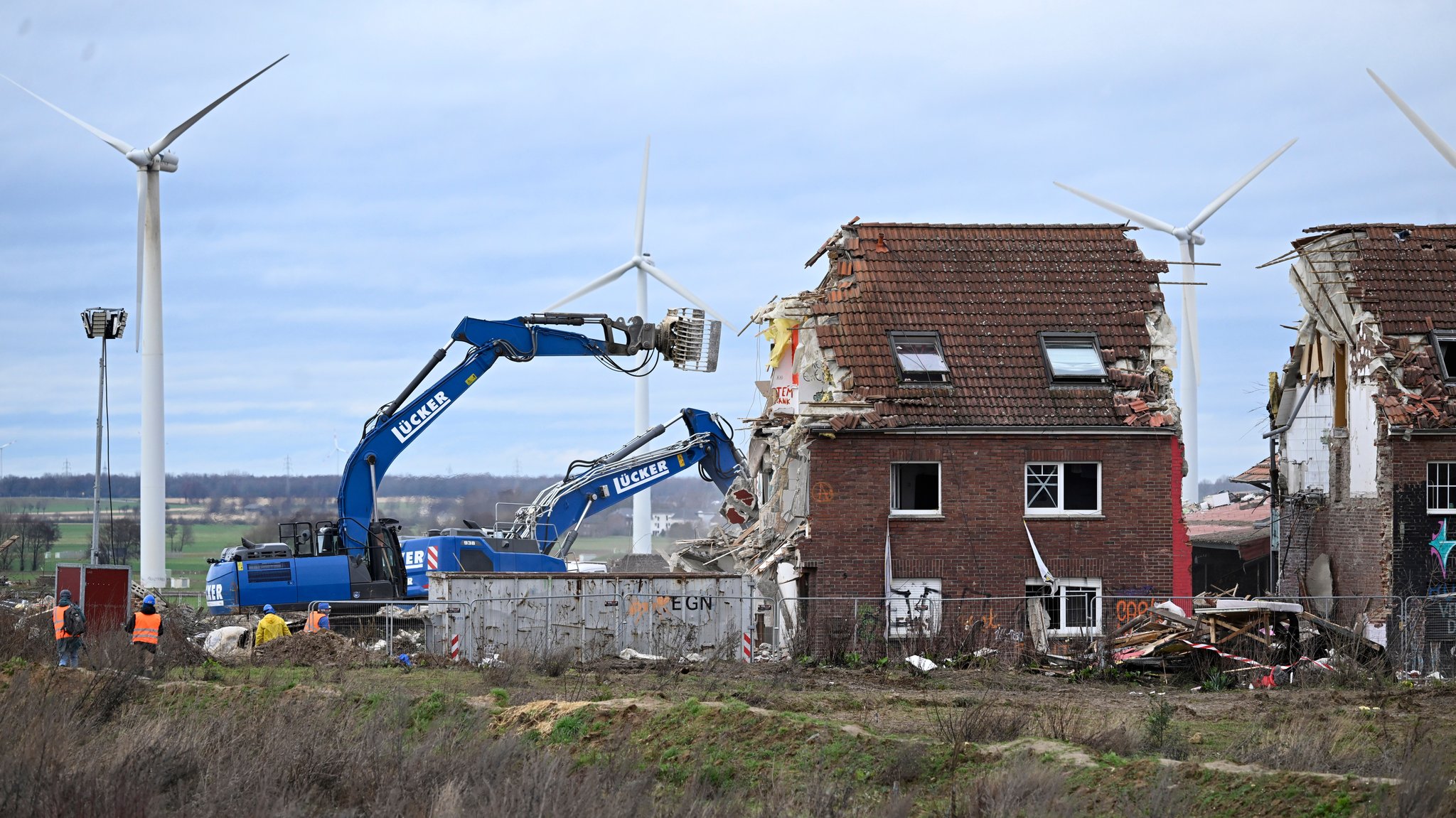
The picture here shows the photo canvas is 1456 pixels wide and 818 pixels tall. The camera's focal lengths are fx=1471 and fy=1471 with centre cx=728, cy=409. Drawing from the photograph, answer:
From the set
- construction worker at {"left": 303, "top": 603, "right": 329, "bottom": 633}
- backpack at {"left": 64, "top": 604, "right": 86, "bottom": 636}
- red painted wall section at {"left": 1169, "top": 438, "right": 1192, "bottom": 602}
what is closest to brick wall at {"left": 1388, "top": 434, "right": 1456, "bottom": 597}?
red painted wall section at {"left": 1169, "top": 438, "right": 1192, "bottom": 602}

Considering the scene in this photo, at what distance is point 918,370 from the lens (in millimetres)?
26078

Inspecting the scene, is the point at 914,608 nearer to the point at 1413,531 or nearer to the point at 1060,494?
the point at 1060,494

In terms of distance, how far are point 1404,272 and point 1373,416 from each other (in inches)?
119

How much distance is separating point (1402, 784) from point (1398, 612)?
16.2 metres

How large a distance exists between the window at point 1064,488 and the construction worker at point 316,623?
12.0 metres

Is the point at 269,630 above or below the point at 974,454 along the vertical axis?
below

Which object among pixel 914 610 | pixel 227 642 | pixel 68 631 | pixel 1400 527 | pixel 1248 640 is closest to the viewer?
pixel 68 631

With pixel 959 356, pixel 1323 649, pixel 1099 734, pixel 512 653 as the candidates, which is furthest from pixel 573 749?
pixel 959 356

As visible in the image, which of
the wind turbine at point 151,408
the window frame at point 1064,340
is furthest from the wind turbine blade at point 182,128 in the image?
the window frame at point 1064,340

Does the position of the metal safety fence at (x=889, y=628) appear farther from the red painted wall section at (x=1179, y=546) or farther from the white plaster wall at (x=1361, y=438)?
the white plaster wall at (x=1361, y=438)

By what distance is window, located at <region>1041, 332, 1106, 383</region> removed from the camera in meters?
26.5

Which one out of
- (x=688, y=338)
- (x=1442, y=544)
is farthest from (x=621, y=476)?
(x=1442, y=544)

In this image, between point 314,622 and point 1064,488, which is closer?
point 314,622

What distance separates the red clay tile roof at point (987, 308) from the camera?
1021 inches
